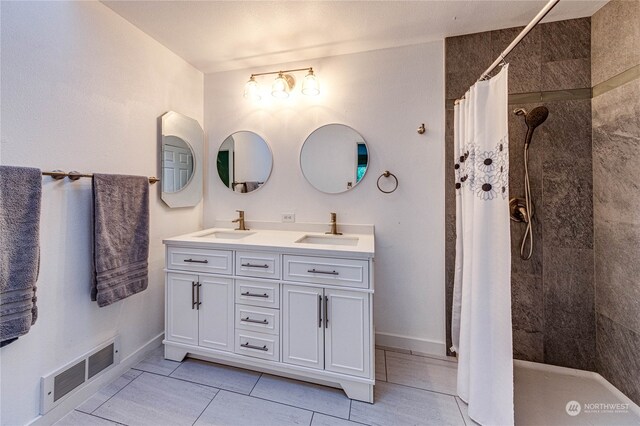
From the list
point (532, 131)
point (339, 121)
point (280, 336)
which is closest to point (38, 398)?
point (280, 336)

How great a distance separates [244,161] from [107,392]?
1.80 metres

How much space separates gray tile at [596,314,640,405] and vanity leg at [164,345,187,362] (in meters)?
2.67

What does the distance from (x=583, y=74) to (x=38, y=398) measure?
357cm

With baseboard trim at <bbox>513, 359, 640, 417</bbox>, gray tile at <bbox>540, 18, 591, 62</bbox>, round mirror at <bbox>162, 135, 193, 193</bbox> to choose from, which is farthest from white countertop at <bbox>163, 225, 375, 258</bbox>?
gray tile at <bbox>540, 18, 591, 62</bbox>

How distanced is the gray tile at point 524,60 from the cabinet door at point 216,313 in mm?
2315

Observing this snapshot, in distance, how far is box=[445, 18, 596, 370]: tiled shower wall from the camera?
170cm

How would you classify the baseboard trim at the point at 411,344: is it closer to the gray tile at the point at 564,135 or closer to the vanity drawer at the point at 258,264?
the vanity drawer at the point at 258,264

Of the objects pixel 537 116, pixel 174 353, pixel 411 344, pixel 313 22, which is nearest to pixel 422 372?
pixel 411 344

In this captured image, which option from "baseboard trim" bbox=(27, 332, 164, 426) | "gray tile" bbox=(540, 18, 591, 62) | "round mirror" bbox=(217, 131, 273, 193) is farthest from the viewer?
"round mirror" bbox=(217, 131, 273, 193)

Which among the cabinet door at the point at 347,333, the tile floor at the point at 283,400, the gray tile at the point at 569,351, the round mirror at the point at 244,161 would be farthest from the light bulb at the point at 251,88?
the gray tile at the point at 569,351

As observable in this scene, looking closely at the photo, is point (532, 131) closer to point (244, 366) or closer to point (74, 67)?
point (244, 366)

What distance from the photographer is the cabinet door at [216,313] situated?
1.71 meters

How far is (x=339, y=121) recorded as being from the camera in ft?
6.95

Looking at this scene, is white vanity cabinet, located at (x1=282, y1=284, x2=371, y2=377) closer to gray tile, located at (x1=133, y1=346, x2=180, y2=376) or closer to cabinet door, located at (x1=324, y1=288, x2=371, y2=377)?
cabinet door, located at (x1=324, y1=288, x2=371, y2=377)
